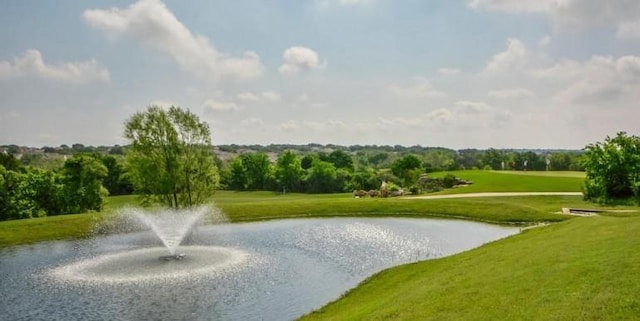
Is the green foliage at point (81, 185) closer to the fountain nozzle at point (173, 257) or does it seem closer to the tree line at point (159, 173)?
the tree line at point (159, 173)

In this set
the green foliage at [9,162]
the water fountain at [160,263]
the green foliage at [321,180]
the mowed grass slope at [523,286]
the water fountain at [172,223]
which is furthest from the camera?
the green foliage at [321,180]

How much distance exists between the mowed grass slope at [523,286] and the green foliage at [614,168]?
14.3m

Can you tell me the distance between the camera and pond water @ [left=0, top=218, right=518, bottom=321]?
76.9 ft

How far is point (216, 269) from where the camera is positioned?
1214 inches

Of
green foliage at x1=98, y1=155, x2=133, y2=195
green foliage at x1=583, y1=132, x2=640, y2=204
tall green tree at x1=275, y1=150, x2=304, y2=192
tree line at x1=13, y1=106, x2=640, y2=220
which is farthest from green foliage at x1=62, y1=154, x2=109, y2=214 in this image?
tall green tree at x1=275, y1=150, x2=304, y2=192

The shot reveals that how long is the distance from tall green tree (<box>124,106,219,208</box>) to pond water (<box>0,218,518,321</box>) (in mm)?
6507

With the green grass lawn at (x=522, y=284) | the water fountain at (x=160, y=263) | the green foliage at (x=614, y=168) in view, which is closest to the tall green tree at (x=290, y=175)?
the water fountain at (x=160, y=263)

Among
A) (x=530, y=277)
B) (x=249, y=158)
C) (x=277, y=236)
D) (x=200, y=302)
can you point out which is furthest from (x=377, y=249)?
(x=249, y=158)

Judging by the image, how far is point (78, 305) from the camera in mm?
23969

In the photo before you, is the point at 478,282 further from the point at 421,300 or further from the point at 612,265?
the point at 612,265

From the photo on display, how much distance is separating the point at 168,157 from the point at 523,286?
42511 mm

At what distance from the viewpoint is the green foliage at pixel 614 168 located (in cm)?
3881

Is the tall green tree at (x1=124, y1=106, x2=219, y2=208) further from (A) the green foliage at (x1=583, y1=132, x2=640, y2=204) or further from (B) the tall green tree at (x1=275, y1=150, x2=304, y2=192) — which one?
(B) the tall green tree at (x1=275, y1=150, x2=304, y2=192)

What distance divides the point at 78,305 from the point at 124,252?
14815 millimetres
